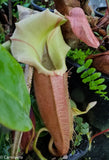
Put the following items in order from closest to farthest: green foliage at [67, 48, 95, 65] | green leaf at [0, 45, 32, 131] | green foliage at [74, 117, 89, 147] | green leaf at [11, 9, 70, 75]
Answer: green leaf at [0, 45, 32, 131]
green leaf at [11, 9, 70, 75]
green foliage at [74, 117, 89, 147]
green foliage at [67, 48, 95, 65]

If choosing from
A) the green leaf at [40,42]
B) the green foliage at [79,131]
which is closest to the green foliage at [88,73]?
the green foliage at [79,131]

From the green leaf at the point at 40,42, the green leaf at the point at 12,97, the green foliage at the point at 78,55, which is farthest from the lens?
the green foliage at the point at 78,55

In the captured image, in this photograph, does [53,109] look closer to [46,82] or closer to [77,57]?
[46,82]

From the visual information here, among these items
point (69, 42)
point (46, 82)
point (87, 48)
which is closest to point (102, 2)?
point (87, 48)

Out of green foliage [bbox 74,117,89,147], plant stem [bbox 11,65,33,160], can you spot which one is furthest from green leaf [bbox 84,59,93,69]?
plant stem [bbox 11,65,33,160]

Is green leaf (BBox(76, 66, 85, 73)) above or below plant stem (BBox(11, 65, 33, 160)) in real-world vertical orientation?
below

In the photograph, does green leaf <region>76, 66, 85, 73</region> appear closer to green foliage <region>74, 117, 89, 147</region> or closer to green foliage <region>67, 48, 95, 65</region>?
green foliage <region>67, 48, 95, 65</region>

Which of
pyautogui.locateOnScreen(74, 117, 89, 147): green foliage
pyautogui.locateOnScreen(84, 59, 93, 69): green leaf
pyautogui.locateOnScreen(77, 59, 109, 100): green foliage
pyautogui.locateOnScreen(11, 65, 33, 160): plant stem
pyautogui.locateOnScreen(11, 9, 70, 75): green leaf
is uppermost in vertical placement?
pyautogui.locateOnScreen(11, 9, 70, 75): green leaf

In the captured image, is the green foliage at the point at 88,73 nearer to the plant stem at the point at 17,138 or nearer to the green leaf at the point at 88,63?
the green leaf at the point at 88,63

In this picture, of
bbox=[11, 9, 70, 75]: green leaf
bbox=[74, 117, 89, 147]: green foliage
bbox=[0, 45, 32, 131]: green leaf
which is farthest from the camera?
bbox=[74, 117, 89, 147]: green foliage

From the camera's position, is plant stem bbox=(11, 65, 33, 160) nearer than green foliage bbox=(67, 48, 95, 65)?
Yes
